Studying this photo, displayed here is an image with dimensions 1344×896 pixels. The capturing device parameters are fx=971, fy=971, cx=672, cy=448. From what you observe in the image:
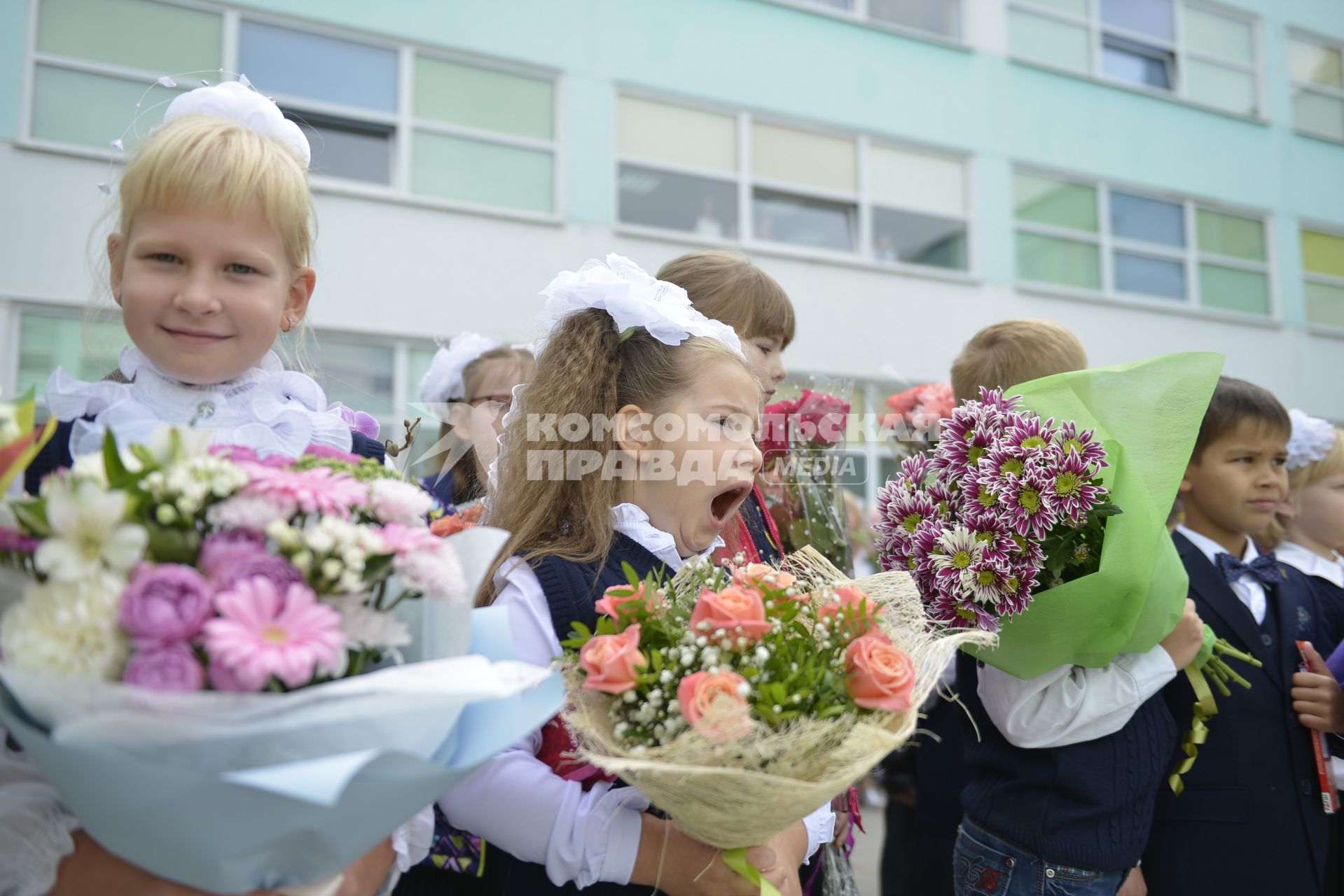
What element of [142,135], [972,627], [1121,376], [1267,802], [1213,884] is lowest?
[1213,884]

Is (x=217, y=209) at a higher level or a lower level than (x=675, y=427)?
higher

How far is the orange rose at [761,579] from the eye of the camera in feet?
5.04

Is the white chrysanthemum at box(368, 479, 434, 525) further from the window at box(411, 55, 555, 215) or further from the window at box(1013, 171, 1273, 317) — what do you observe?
the window at box(1013, 171, 1273, 317)

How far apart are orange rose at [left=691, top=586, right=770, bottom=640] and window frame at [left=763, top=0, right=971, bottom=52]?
395 inches

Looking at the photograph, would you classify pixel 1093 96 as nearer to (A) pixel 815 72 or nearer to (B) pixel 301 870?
(A) pixel 815 72

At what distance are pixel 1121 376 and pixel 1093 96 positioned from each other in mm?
11143

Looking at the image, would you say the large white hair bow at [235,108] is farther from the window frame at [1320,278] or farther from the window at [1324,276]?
the window at [1324,276]

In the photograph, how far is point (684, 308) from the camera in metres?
2.12

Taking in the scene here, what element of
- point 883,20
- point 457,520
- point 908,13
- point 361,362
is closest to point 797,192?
point 883,20

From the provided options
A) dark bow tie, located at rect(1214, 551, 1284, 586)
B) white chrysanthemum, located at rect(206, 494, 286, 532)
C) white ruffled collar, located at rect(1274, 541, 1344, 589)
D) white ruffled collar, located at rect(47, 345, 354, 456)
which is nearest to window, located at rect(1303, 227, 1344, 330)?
white ruffled collar, located at rect(1274, 541, 1344, 589)

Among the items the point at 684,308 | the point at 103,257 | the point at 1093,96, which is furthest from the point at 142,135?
the point at 1093,96

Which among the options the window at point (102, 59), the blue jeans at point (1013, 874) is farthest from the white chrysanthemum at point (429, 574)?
the window at point (102, 59)

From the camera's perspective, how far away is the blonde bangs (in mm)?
1438

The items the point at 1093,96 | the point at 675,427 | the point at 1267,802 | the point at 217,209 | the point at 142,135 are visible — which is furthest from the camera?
the point at 1093,96
